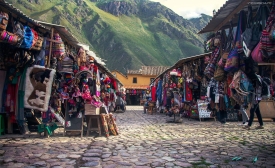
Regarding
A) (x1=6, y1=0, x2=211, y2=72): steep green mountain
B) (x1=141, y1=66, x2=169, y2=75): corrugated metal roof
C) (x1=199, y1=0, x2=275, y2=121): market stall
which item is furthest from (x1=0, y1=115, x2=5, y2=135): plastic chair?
(x1=6, y1=0, x2=211, y2=72): steep green mountain

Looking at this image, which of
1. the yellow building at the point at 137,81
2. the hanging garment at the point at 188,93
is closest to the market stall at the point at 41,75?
the hanging garment at the point at 188,93

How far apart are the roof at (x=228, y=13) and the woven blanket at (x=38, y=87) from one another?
168 inches

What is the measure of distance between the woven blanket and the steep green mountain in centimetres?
6397

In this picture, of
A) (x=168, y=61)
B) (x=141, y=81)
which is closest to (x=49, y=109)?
(x=141, y=81)

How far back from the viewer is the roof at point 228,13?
15.7ft

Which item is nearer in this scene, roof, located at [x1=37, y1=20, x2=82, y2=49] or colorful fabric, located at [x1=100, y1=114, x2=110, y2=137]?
roof, located at [x1=37, y1=20, x2=82, y2=49]

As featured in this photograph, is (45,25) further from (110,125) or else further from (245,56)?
(245,56)

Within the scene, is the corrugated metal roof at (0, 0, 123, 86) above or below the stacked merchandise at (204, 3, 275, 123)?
above

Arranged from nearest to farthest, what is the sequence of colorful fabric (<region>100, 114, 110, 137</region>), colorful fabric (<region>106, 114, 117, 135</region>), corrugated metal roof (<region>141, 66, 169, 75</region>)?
1. colorful fabric (<region>100, 114, 110, 137</region>)
2. colorful fabric (<region>106, 114, 117, 135</region>)
3. corrugated metal roof (<region>141, 66, 169, 75</region>)

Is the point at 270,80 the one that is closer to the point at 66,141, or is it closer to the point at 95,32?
the point at 66,141

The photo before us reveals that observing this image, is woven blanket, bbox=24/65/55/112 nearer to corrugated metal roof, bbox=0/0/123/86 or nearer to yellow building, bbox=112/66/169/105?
corrugated metal roof, bbox=0/0/123/86

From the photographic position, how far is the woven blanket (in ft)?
22.0

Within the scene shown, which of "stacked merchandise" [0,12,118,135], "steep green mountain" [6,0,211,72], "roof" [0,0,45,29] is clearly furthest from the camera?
"steep green mountain" [6,0,211,72]

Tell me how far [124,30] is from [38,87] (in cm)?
A: 9146
